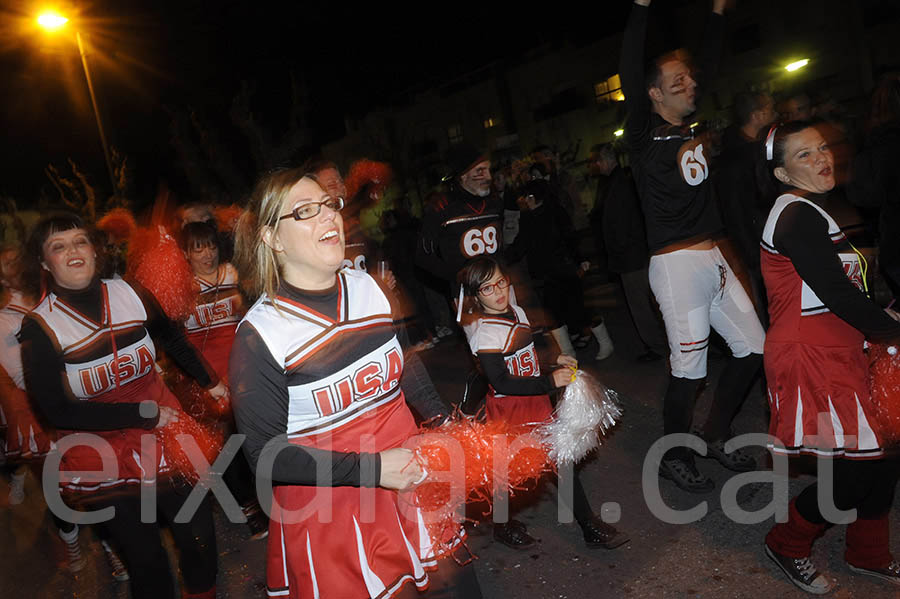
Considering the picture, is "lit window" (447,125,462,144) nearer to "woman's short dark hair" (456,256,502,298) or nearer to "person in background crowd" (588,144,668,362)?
"person in background crowd" (588,144,668,362)

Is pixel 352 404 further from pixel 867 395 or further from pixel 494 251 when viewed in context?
pixel 494 251

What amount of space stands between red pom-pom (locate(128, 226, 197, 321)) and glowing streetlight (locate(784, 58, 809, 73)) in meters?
25.5

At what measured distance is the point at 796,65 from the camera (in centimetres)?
2431

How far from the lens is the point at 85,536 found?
541cm

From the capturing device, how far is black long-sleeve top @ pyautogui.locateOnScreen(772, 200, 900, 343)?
103 inches

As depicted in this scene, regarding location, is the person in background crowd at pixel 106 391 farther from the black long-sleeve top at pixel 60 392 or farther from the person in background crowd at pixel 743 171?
the person in background crowd at pixel 743 171

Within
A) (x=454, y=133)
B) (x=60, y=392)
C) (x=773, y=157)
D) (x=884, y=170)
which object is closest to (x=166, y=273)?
(x=60, y=392)

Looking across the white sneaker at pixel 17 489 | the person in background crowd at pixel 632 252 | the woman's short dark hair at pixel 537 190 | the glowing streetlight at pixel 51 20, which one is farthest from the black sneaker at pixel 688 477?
the glowing streetlight at pixel 51 20

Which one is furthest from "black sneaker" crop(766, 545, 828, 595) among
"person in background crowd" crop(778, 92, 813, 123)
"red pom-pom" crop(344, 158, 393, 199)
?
"red pom-pom" crop(344, 158, 393, 199)

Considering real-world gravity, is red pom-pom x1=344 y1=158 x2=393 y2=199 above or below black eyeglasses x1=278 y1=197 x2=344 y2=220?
above

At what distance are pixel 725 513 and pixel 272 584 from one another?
2.69m

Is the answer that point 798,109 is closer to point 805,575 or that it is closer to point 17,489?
point 805,575

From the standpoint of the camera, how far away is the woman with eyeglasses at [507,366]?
367 centimetres

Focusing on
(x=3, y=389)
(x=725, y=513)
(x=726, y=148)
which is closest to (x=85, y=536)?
(x=3, y=389)
